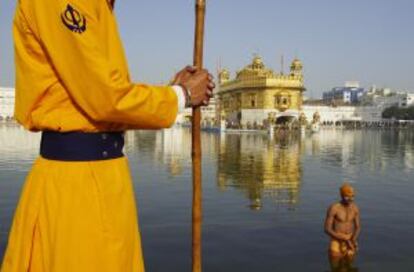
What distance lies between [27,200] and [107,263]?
1.30ft

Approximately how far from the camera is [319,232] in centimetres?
890

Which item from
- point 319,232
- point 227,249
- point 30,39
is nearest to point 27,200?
point 30,39

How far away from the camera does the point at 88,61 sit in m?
1.78

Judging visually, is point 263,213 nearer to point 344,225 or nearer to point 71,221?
point 344,225

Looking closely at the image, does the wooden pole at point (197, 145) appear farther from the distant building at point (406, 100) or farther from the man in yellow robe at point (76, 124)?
the distant building at point (406, 100)

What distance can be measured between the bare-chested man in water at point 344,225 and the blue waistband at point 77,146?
18.2ft

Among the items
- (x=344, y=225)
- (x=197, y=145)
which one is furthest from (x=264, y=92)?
(x=197, y=145)

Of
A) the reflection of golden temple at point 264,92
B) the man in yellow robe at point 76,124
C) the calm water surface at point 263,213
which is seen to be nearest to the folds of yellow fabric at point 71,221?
the man in yellow robe at point 76,124

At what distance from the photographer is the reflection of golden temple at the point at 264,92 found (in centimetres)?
6534

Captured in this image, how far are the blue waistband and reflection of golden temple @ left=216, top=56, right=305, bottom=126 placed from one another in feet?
203

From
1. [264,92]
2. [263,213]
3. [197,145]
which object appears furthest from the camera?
[264,92]

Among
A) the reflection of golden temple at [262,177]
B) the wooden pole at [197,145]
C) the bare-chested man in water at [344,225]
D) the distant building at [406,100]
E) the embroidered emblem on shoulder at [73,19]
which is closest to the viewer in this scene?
the embroidered emblem on shoulder at [73,19]

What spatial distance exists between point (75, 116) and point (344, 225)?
590cm

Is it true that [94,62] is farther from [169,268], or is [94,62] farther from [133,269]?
[169,268]
